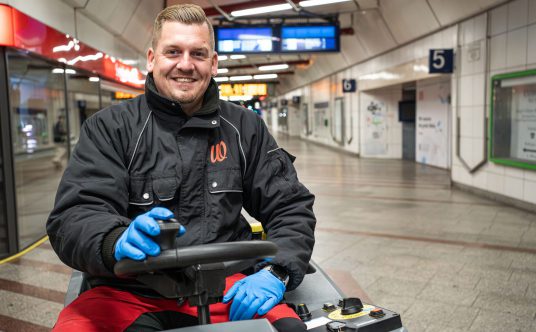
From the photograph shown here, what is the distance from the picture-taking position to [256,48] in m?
10.4

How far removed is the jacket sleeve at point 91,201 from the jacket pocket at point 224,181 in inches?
12.0

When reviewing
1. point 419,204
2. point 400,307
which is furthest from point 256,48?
point 400,307

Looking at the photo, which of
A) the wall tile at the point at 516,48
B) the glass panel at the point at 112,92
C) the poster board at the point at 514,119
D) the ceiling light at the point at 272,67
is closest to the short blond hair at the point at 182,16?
the poster board at the point at 514,119

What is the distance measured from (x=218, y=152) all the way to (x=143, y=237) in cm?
78

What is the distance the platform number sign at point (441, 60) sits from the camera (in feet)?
29.2

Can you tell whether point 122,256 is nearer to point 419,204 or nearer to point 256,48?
point 419,204

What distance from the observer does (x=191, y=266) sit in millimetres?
1182

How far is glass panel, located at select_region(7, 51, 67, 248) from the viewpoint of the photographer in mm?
5176

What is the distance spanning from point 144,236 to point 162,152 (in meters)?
0.71

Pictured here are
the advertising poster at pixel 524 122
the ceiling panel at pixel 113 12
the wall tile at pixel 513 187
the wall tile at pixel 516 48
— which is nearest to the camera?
the advertising poster at pixel 524 122

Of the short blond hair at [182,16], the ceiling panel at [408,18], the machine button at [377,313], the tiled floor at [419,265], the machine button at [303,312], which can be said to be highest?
the ceiling panel at [408,18]

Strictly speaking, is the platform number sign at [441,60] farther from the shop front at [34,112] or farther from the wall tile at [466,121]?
the shop front at [34,112]

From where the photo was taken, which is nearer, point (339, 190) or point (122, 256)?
point (122, 256)

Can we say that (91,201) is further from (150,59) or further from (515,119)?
(515,119)
